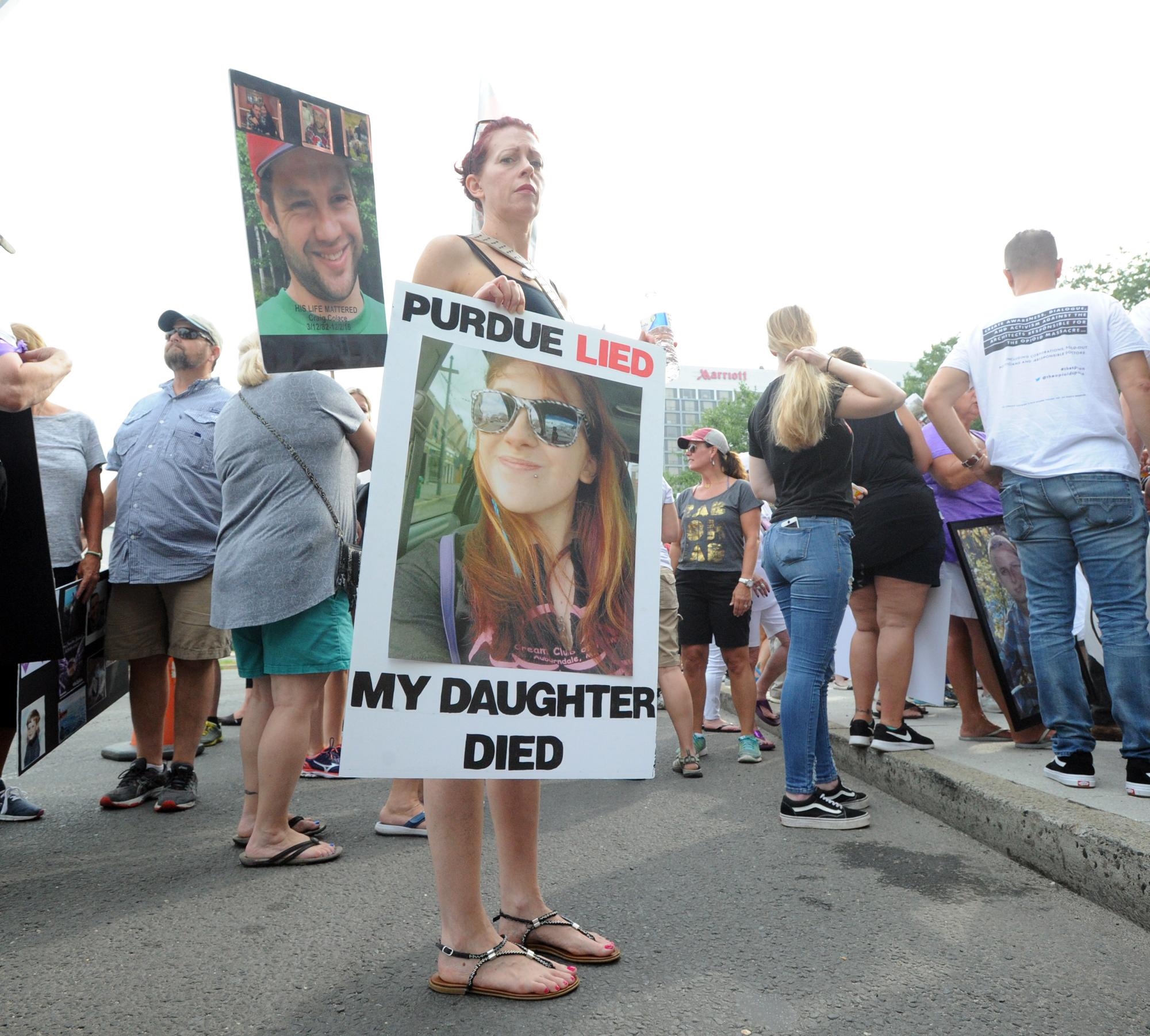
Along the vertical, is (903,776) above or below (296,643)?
below

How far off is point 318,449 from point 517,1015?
2127mm

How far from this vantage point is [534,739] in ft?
6.87

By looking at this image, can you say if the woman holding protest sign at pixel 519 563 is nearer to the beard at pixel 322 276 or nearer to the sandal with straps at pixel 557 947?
the sandal with straps at pixel 557 947

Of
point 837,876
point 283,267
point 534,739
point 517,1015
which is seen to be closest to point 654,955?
point 517,1015

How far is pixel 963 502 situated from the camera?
4.95 meters

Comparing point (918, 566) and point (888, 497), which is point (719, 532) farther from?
point (918, 566)

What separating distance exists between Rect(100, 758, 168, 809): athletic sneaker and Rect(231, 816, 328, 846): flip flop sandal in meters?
0.85

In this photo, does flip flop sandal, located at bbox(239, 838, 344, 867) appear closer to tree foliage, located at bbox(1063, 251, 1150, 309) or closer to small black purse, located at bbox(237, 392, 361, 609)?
small black purse, located at bbox(237, 392, 361, 609)

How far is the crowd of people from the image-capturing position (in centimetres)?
223

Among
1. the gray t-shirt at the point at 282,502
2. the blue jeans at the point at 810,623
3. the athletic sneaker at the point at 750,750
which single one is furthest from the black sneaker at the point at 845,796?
the gray t-shirt at the point at 282,502

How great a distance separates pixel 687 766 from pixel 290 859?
2182mm

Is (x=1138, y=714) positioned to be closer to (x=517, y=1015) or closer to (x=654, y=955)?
(x=654, y=955)

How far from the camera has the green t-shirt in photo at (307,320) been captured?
8.59ft

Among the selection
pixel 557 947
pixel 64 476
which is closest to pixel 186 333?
pixel 64 476
